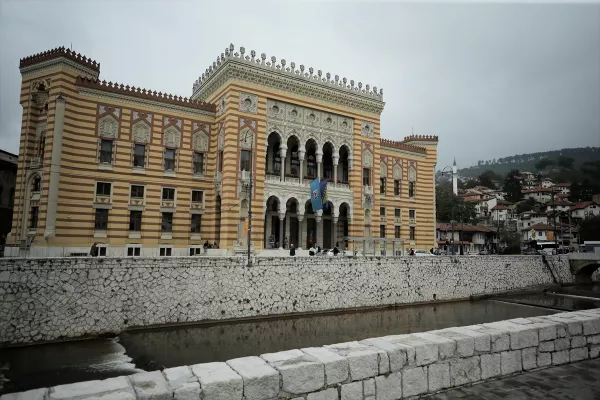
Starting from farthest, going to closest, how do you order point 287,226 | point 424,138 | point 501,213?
point 501,213 → point 424,138 → point 287,226

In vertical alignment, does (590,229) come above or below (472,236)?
above

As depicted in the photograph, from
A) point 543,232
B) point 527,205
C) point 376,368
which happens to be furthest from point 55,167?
point 527,205

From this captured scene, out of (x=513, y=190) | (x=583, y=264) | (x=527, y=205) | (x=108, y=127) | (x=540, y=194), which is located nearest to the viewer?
(x=108, y=127)

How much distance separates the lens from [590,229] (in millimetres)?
62656

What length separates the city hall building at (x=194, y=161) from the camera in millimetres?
24141

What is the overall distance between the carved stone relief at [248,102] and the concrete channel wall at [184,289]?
42.0 feet

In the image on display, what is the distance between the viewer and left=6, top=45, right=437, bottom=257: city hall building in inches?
950

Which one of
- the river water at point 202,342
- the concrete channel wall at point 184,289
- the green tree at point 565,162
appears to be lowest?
the river water at point 202,342

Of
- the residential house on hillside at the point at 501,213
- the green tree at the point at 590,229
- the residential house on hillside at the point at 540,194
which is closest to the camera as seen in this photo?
the green tree at the point at 590,229

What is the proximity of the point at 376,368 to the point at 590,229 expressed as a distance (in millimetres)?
75754

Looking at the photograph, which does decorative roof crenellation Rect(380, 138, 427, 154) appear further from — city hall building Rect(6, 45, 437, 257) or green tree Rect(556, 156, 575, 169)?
green tree Rect(556, 156, 575, 169)

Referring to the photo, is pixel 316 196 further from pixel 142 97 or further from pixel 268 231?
pixel 142 97

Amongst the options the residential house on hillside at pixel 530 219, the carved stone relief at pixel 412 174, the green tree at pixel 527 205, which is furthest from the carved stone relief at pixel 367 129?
the green tree at pixel 527 205

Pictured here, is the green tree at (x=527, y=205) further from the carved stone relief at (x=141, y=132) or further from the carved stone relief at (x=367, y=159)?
the carved stone relief at (x=141, y=132)
